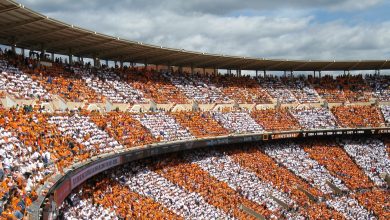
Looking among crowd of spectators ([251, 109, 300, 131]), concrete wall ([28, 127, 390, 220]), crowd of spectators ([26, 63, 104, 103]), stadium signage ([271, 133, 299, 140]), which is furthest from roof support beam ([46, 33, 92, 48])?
stadium signage ([271, 133, 299, 140])

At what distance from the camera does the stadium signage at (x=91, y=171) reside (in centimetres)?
1991

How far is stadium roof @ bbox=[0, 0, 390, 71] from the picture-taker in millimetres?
27984

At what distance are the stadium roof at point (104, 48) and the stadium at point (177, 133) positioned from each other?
0.17 m

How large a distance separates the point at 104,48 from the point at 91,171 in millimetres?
18690

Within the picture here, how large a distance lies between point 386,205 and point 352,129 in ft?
33.8

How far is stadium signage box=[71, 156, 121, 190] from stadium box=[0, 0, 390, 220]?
102mm

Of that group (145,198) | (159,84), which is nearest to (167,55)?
(159,84)

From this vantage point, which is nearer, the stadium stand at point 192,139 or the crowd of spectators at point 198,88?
the stadium stand at point 192,139

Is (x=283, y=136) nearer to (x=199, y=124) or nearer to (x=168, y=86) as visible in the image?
(x=199, y=124)

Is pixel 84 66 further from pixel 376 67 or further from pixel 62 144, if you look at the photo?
pixel 376 67

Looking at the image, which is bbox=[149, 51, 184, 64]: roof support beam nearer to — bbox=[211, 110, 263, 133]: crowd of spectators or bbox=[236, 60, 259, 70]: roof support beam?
bbox=[211, 110, 263, 133]: crowd of spectators

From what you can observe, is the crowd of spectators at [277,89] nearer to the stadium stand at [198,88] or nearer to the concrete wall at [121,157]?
the concrete wall at [121,157]

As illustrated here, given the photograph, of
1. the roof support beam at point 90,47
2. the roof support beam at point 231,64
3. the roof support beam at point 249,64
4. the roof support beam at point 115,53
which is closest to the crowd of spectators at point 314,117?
the roof support beam at point 249,64

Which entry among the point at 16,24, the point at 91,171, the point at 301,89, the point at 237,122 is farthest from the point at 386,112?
the point at 16,24
